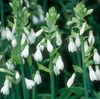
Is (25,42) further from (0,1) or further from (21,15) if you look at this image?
(0,1)

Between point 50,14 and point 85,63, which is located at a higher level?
point 50,14

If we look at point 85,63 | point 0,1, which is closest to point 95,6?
point 0,1

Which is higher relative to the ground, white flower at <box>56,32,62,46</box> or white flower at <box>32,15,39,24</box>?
white flower at <box>32,15,39,24</box>

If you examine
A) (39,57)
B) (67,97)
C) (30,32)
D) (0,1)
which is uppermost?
(0,1)

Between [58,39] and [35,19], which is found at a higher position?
[35,19]

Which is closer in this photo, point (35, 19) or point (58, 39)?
point (58, 39)

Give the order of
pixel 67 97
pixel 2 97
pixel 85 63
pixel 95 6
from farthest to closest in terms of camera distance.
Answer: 1. pixel 95 6
2. pixel 2 97
3. pixel 67 97
4. pixel 85 63

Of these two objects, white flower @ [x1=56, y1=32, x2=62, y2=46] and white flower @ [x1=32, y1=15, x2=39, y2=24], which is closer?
white flower @ [x1=56, y1=32, x2=62, y2=46]

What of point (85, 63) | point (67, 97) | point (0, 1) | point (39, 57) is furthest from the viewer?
point (0, 1)

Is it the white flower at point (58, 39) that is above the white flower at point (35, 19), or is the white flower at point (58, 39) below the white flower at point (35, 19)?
below

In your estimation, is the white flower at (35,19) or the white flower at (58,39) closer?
the white flower at (58,39)

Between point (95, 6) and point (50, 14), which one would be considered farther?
point (95, 6)
